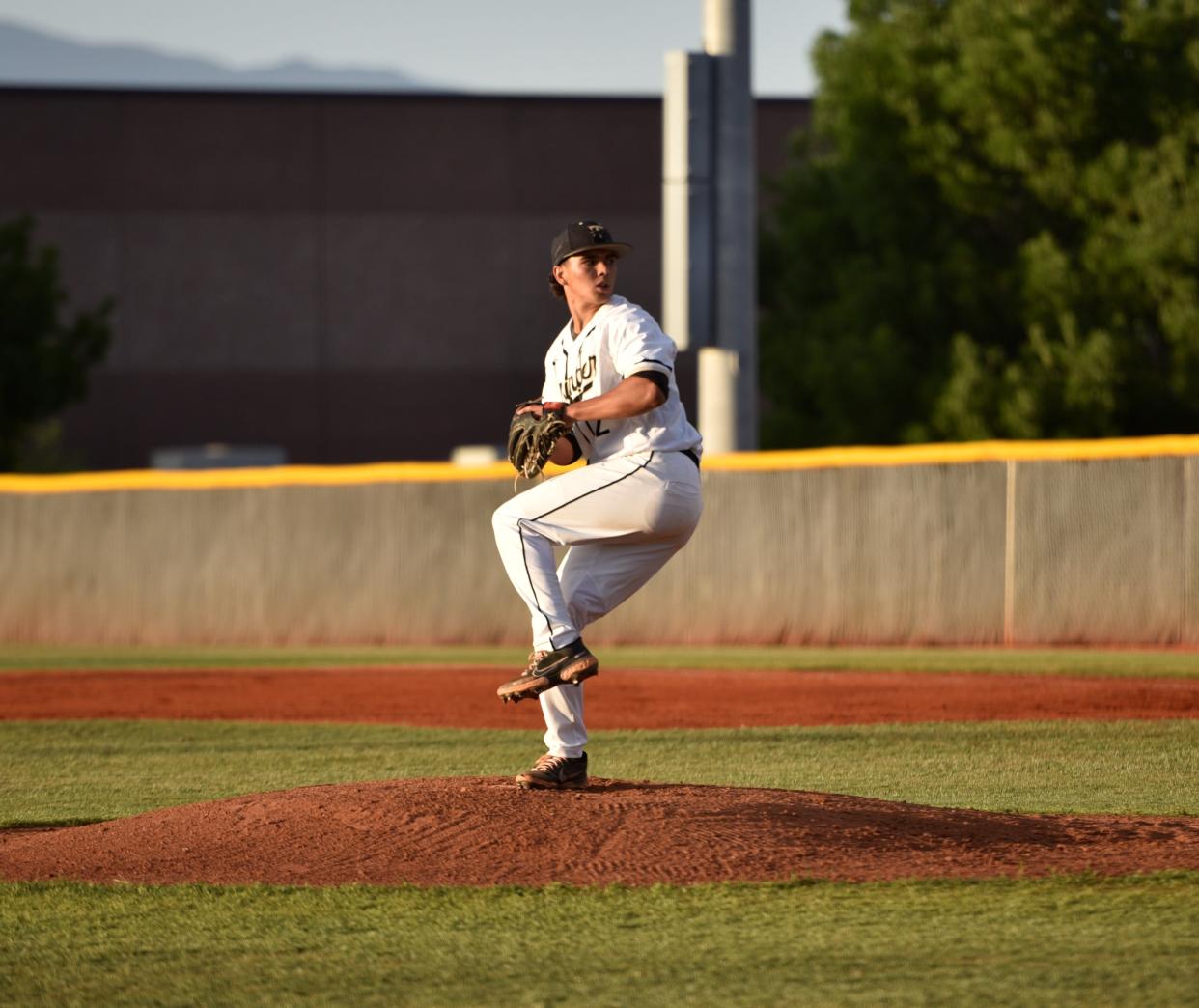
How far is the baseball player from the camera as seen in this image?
5.82m

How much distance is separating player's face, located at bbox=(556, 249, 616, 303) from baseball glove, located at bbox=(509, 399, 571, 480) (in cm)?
40

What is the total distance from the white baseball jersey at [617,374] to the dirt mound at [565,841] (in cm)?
112

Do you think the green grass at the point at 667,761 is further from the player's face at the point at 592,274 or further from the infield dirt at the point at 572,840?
the player's face at the point at 592,274

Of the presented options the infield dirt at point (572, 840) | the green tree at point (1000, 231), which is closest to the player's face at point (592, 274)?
the infield dirt at point (572, 840)

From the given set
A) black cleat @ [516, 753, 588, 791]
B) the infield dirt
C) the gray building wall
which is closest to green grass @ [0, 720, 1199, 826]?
the infield dirt

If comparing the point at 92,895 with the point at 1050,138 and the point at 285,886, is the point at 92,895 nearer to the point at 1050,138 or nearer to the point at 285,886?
the point at 285,886

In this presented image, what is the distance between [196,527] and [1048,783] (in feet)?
34.8

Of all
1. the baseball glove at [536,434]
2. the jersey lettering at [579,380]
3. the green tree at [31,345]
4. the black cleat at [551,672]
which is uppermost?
the green tree at [31,345]

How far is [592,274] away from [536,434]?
0.60 meters

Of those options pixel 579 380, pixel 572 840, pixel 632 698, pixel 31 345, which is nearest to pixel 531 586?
pixel 579 380

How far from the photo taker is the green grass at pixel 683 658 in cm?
1320

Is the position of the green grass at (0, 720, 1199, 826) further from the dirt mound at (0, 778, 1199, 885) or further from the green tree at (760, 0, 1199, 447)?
the green tree at (760, 0, 1199, 447)

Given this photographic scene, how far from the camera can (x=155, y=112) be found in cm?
3291

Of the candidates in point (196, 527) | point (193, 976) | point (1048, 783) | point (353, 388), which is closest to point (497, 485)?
point (196, 527)
